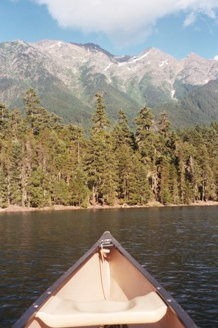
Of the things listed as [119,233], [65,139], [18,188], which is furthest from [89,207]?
[119,233]

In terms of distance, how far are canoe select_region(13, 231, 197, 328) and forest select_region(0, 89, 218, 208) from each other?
2890 inches

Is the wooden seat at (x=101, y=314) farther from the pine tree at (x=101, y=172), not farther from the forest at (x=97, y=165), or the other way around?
the pine tree at (x=101, y=172)

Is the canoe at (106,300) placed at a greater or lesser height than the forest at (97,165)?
lesser

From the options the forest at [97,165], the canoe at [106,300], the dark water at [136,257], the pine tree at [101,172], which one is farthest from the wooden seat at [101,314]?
the pine tree at [101,172]

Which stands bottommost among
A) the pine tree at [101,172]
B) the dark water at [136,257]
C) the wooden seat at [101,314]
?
the dark water at [136,257]

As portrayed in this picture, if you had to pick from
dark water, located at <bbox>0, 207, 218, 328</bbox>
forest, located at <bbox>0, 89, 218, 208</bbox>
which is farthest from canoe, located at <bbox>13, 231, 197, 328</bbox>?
forest, located at <bbox>0, 89, 218, 208</bbox>

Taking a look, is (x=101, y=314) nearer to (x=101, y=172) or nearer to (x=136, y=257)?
(x=136, y=257)

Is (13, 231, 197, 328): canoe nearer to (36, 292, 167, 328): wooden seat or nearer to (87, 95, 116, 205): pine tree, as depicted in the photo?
(36, 292, 167, 328): wooden seat

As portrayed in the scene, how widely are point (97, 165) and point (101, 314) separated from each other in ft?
283

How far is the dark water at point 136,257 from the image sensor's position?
15398mm

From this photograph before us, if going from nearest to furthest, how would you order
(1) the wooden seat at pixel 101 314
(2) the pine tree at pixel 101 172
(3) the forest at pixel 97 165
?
1. (1) the wooden seat at pixel 101 314
2. (3) the forest at pixel 97 165
3. (2) the pine tree at pixel 101 172

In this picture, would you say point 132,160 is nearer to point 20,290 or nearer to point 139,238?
point 139,238

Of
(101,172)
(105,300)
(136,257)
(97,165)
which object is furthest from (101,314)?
(101,172)

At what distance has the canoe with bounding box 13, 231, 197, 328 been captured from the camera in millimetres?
8453
